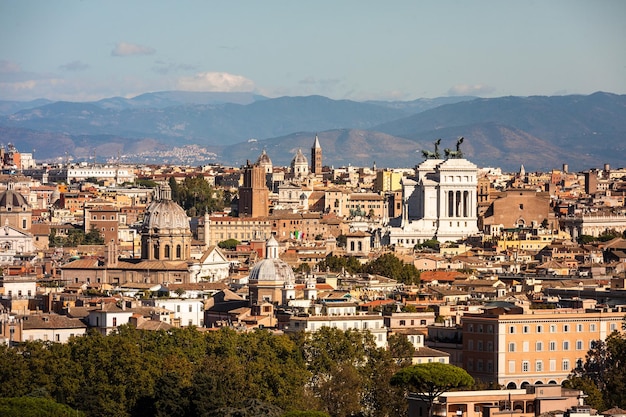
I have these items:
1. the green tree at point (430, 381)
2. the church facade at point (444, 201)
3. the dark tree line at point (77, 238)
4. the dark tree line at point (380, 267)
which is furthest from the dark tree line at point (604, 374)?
the church facade at point (444, 201)

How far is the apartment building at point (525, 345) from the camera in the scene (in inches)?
2127

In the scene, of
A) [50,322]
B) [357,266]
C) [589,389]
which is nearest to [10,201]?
[357,266]

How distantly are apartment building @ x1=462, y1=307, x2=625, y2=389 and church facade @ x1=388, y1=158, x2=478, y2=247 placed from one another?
66.2 m

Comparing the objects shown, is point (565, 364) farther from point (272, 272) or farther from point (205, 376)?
point (272, 272)

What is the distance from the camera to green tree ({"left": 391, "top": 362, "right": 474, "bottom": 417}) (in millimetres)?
45812

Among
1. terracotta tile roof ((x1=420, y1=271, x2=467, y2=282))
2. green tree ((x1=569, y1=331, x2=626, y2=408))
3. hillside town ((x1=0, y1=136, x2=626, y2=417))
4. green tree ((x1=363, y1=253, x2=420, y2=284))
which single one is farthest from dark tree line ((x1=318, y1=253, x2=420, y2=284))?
green tree ((x1=569, y1=331, x2=626, y2=408))

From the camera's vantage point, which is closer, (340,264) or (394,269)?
(394,269)

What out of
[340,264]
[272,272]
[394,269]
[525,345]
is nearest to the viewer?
[525,345]

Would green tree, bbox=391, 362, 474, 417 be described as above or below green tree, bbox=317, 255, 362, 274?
below

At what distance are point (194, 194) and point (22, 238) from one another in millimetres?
35125

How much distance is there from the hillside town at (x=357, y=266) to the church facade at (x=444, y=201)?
0.10 m

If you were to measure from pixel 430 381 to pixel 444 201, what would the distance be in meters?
79.3

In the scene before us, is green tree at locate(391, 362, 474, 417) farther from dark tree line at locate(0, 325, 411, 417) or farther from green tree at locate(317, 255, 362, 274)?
green tree at locate(317, 255, 362, 274)

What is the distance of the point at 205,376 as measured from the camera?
46.2 metres
